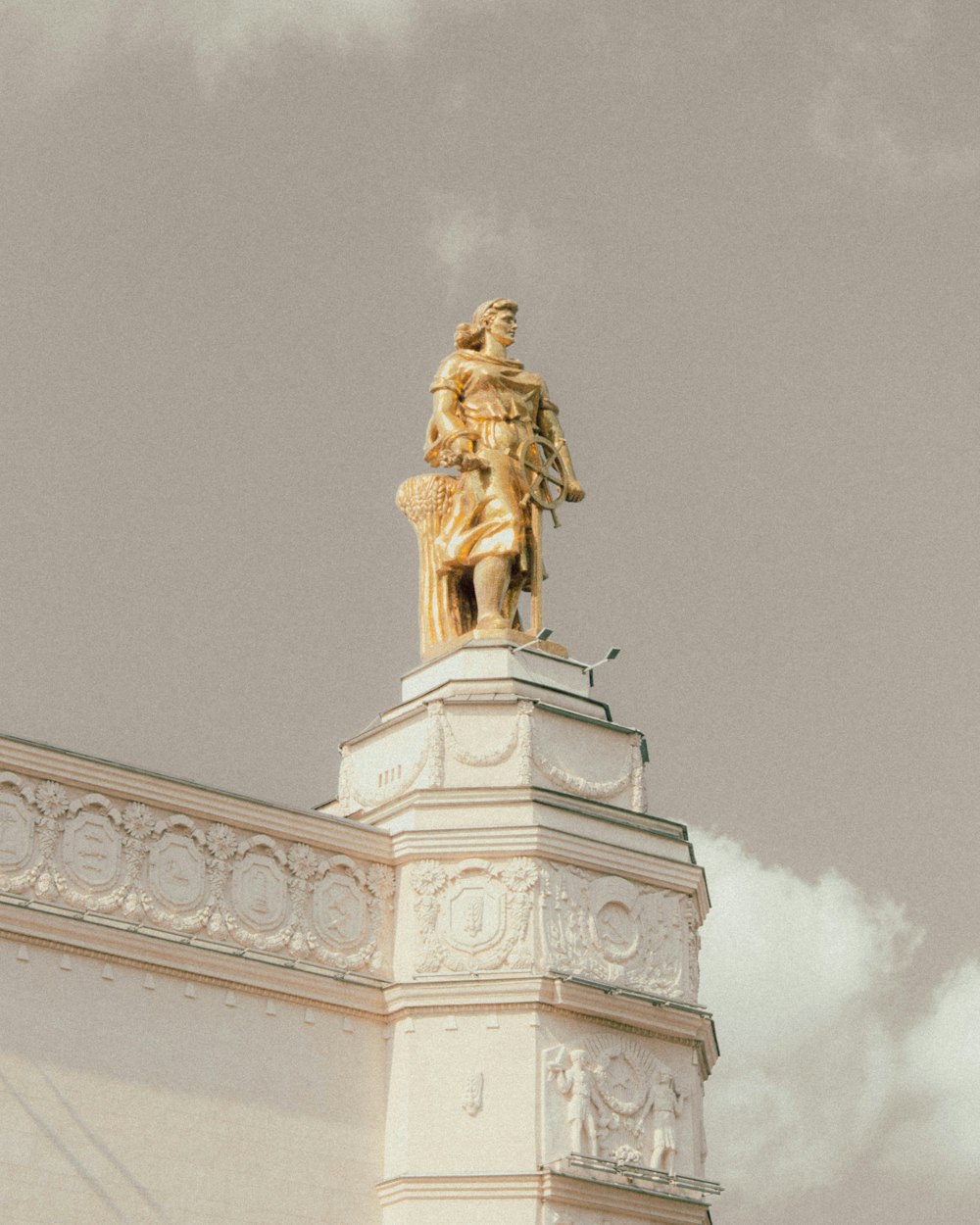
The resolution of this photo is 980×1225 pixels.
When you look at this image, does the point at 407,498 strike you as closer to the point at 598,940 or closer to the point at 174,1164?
the point at 598,940

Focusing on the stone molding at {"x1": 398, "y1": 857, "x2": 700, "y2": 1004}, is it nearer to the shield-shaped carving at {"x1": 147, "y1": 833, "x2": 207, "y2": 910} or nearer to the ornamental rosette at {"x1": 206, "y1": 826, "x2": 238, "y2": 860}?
the ornamental rosette at {"x1": 206, "y1": 826, "x2": 238, "y2": 860}

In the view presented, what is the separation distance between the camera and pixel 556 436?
887 inches

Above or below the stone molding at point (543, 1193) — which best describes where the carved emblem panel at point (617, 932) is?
A: above

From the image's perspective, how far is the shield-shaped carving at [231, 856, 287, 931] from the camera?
1908cm

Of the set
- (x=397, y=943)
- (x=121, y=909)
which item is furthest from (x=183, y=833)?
(x=397, y=943)

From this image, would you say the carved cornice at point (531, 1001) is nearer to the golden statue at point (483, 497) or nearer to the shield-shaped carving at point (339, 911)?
the shield-shaped carving at point (339, 911)

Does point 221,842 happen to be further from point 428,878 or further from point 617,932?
point 617,932

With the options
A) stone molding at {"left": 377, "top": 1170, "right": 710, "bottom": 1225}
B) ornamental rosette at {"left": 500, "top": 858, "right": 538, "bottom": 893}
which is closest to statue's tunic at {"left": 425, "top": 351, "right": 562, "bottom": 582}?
ornamental rosette at {"left": 500, "top": 858, "right": 538, "bottom": 893}

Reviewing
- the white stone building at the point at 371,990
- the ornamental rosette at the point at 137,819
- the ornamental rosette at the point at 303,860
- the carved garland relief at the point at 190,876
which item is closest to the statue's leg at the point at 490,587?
the white stone building at the point at 371,990

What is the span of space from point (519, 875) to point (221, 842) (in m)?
2.65

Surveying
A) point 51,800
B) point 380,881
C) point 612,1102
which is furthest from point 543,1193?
point 51,800

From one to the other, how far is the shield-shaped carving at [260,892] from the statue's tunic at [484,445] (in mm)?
3946

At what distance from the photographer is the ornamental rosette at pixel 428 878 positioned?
1975cm

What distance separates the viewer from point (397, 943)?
1977 cm
